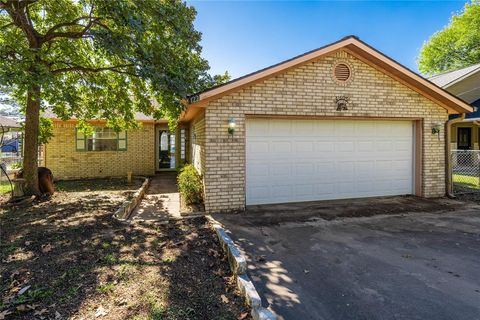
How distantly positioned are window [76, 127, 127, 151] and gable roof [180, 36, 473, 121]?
8.33 m

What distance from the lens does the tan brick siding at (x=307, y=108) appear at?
679cm

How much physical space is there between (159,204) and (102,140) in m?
8.00

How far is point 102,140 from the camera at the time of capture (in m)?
14.3

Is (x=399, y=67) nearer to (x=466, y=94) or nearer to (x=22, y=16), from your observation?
(x=22, y=16)

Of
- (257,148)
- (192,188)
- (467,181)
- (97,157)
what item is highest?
(257,148)

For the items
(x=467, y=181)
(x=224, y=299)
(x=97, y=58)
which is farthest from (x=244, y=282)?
(x=467, y=181)

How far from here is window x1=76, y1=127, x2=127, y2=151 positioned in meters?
14.0

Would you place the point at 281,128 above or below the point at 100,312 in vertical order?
above

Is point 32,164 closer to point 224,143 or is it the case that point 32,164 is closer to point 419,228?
point 224,143

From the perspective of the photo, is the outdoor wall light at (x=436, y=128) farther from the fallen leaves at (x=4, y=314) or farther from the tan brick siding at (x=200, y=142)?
the fallen leaves at (x=4, y=314)

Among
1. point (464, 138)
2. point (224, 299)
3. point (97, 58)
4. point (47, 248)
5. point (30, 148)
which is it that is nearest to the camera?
point (224, 299)

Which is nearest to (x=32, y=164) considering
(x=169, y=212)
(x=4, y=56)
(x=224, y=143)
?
(x=4, y=56)

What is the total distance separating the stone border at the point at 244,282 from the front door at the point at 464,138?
2023 cm

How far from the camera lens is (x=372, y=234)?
17.8 feet
